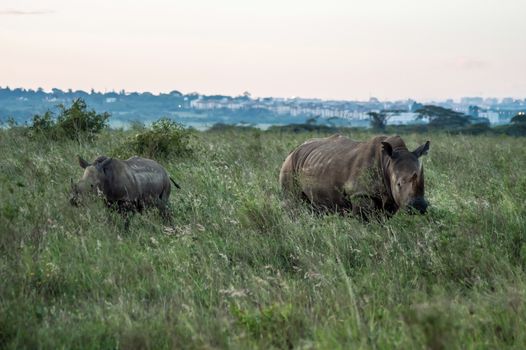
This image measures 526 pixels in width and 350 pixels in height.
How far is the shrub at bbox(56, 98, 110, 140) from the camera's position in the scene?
15.9 m

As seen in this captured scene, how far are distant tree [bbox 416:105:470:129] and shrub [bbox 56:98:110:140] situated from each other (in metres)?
Answer: 36.0

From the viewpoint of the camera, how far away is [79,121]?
52.9 feet

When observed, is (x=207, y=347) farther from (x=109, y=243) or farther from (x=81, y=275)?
(x=109, y=243)

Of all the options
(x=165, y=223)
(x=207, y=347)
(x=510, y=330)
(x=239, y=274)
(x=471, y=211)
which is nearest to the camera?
(x=207, y=347)

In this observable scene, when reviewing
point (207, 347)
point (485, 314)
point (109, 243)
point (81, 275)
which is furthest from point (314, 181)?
point (207, 347)

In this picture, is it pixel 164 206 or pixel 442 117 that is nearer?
pixel 164 206

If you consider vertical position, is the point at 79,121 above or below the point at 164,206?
above

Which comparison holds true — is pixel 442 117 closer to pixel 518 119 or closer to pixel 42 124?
pixel 518 119

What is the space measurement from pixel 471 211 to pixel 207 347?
398 cm

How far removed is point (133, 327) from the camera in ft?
14.8

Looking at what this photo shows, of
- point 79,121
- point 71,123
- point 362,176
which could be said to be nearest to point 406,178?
point 362,176

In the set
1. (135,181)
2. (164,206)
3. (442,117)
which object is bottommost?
(442,117)

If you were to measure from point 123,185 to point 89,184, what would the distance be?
0.48m

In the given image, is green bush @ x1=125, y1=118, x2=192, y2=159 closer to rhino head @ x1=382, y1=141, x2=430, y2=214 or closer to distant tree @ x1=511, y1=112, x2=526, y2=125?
rhino head @ x1=382, y1=141, x2=430, y2=214
